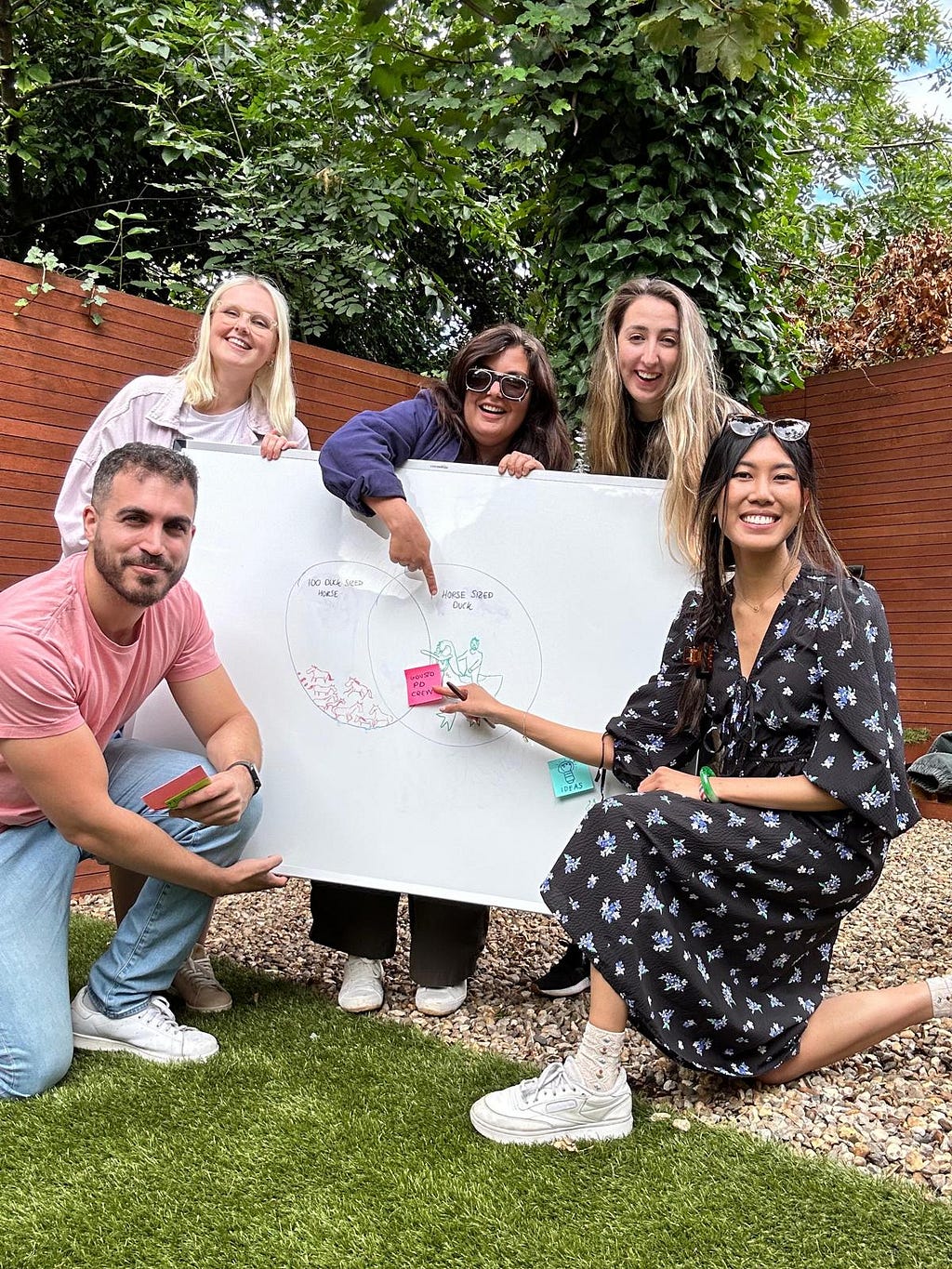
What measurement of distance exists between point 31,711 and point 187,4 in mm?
4697

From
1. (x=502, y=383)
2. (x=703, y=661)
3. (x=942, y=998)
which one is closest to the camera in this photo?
(x=942, y=998)

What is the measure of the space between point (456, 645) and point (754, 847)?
913 mm

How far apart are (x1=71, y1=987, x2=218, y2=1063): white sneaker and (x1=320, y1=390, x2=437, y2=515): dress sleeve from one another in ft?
4.28

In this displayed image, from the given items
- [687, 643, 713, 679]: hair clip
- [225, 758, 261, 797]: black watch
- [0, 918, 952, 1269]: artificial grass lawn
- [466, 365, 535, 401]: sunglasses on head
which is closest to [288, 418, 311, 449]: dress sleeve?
[466, 365, 535, 401]: sunglasses on head

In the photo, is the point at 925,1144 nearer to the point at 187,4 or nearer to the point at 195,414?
the point at 195,414

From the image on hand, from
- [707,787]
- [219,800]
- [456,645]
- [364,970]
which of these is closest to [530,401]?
[456,645]

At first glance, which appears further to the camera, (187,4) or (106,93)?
(106,93)

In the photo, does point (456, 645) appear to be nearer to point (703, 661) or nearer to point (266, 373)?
point (703, 661)

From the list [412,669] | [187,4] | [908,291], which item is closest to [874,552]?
[908,291]

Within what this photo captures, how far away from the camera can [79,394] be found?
378 centimetres

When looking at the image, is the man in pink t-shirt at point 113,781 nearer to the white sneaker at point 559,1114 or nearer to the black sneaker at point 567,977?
the white sneaker at point 559,1114

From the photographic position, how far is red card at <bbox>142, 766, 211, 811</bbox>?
2148mm

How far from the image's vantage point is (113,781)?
7.82ft

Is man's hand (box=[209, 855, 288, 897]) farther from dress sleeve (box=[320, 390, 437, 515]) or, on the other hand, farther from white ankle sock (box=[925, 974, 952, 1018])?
white ankle sock (box=[925, 974, 952, 1018])
